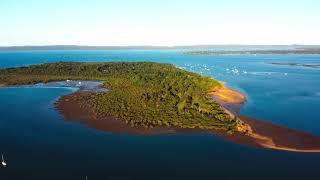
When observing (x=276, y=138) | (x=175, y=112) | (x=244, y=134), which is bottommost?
(x=276, y=138)

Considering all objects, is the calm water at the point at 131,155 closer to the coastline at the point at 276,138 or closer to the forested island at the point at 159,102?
the coastline at the point at 276,138

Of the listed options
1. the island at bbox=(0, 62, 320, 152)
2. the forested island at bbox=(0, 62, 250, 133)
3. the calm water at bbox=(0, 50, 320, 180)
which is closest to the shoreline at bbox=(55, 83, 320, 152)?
the island at bbox=(0, 62, 320, 152)

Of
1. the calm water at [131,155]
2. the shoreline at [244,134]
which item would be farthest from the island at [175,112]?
the calm water at [131,155]

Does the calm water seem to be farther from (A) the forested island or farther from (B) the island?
(A) the forested island

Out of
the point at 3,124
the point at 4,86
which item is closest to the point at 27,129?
the point at 3,124

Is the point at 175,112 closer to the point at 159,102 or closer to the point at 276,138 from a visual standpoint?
the point at 159,102

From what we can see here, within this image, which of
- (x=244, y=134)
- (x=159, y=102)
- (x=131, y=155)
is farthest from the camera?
(x=159, y=102)

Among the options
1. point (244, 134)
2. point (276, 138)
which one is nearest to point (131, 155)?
point (244, 134)

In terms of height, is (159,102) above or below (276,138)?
above
